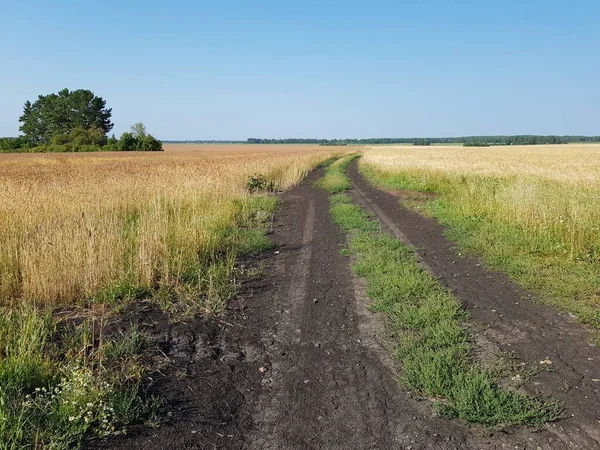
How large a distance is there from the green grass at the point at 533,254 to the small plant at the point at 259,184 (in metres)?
8.40

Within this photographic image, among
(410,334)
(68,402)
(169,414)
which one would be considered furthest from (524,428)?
(68,402)

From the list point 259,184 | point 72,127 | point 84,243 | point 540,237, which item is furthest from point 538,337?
point 72,127

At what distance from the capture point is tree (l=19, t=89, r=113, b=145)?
81.4 metres

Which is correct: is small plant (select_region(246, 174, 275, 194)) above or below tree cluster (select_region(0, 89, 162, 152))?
below

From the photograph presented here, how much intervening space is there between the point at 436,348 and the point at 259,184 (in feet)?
54.7

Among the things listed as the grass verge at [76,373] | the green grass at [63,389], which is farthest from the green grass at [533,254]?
the green grass at [63,389]

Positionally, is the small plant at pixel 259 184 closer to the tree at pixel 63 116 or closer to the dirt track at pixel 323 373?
the dirt track at pixel 323 373

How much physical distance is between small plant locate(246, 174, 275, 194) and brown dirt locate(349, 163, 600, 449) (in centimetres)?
1185

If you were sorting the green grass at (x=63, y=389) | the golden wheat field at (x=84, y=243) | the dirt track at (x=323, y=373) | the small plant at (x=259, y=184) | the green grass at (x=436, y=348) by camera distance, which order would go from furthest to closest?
the small plant at (x=259, y=184)
the golden wheat field at (x=84, y=243)
the green grass at (x=436, y=348)
the dirt track at (x=323, y=373)
the green grass at (x=63, y=389)

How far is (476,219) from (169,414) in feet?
32.6

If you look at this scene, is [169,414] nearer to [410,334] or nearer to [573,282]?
[410,334]

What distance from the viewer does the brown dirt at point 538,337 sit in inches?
126

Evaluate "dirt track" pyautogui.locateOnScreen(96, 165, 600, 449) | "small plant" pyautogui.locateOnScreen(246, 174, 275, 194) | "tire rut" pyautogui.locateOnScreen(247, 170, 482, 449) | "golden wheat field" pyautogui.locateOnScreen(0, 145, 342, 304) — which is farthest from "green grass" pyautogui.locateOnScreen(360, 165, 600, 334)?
"small plant" pyautogui.locateOnScreen(246, 174, 275, 194)

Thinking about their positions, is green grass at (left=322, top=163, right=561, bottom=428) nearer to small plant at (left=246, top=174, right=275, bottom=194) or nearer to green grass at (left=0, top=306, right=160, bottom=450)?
green grass at (left=0, top=306, right=160, bottom=450)
